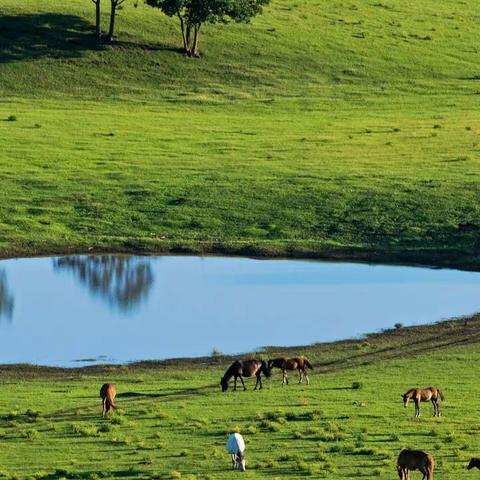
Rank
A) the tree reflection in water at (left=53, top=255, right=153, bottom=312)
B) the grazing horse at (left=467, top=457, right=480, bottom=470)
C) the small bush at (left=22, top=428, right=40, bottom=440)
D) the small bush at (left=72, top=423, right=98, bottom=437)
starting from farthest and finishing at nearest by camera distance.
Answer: the tree reflection in water at (left=53, top=255, right=153, bottom=312), the small bush at (left=72, top=423, right=98, bottom=437), the small bush at (left=22, top=428, right=40, bottom=440), the grazing horse at (left=467, top=457, right=480, bottom=470)

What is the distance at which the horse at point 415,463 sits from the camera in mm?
27328

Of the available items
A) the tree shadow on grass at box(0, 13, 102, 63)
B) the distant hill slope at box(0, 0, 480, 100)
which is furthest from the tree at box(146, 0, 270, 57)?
the tree shadow on grass at box(0, 13, 102, 63)

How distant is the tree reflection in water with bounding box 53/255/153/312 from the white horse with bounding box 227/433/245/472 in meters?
23.0

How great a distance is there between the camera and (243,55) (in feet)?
311

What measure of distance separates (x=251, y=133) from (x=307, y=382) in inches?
1635

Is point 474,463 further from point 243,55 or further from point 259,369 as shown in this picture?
point 243,55

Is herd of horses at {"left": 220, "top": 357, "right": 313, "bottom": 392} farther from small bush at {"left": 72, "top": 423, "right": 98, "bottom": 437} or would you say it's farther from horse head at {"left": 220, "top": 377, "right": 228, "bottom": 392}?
small bush at {"left": 72, "top": 423, "right": 98, "bottom": 437}

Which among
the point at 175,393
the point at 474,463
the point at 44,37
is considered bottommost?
the point at 474,463

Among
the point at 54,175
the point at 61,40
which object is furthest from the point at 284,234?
the point at 61,40

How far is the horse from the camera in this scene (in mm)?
27328

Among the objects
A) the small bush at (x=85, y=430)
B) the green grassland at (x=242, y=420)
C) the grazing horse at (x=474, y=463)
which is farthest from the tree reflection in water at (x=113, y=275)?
the grazing horse at (x=474, y=463)

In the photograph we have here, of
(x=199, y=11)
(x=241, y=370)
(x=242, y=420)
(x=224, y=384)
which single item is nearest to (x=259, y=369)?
(x=241, y=370)

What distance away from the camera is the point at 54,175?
6819cm

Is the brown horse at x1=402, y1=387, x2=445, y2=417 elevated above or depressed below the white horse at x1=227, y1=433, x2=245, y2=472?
above
